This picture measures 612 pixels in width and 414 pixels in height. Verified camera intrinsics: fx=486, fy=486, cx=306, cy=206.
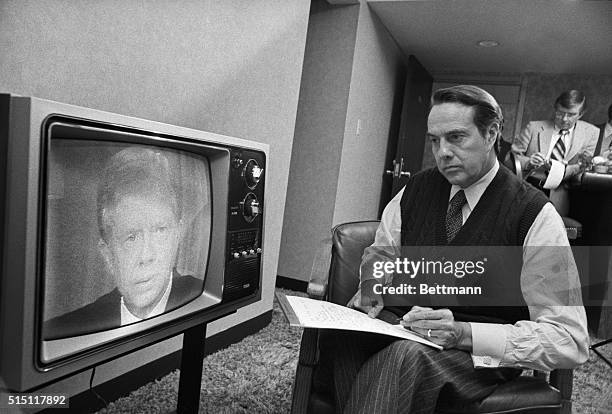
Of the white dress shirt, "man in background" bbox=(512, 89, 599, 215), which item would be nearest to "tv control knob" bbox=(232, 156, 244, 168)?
the white dress shirt

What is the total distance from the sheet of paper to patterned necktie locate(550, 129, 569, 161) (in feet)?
9.38

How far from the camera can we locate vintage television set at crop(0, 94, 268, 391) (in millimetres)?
679

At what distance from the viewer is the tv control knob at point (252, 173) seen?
3.91 ft

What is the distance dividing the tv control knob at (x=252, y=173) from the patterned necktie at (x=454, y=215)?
1.58 ft

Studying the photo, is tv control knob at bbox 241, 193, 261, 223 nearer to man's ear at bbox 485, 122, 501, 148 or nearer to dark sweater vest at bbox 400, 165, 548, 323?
dark sweater vest at bbox 400, 165, 548, 323

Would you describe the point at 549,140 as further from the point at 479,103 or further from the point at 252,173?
the point at 252,173

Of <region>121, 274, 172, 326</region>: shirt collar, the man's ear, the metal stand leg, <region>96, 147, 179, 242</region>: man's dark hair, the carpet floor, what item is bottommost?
the carpet floor

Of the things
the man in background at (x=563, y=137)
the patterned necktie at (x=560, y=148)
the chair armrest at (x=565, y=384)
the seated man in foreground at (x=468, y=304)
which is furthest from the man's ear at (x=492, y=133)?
the patterned necktie at (x=560, y=148)

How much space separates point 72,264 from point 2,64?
0.49m

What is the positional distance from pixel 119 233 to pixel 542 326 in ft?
2.75

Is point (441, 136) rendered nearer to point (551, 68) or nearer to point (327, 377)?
point (327, 377)

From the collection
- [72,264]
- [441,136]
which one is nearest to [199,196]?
[72,264]

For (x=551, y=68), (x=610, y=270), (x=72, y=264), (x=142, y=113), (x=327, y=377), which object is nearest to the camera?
→ (x=72, y=264)

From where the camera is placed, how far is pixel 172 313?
1035 millimetres
